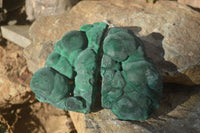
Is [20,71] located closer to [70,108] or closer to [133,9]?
[70,108]

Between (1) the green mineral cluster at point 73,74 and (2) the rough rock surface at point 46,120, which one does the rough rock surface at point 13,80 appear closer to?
(2) the rough rock surface at point 46,120

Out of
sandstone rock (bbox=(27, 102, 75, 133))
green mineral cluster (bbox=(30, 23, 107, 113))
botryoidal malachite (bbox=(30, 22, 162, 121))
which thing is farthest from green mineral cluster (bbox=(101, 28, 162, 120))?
sandstone rock (bbox=(27, 102, 75, 133))

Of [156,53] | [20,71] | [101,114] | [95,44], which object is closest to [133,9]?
Result: [156,53]

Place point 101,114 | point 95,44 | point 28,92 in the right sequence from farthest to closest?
point 28,92, point 101,114, point 95,44

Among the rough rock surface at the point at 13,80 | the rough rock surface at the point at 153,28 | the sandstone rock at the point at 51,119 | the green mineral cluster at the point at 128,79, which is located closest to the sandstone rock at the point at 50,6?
the rough rock surface at the point at 153,28

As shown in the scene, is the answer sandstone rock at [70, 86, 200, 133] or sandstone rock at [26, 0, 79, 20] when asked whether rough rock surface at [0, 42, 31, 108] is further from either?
sandstone rock at [70, 86, 200, 133]

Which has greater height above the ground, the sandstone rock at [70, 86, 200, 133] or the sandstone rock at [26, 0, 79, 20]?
the sandstone rock at [26, 0, 79, 20]
